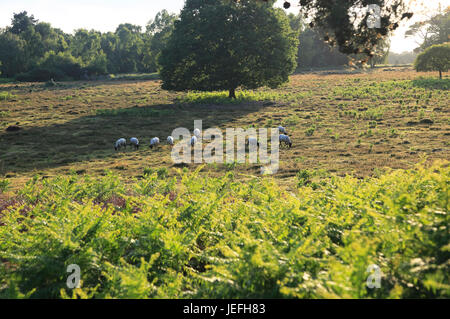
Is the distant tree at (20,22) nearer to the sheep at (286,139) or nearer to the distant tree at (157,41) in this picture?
the distant tree at (157,41)

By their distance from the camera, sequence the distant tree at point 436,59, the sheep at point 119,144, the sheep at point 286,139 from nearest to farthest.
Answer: the sheep at point 286,139, the sheep at point 119,144, the distant tree at point 436,59

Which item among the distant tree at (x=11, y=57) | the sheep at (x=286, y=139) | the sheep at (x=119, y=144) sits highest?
the distant tree at (x=11, y=57)

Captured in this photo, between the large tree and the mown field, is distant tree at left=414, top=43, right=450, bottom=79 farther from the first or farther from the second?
the large tree

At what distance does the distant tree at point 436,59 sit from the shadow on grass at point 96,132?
27932 millimetres

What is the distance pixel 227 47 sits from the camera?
36281 mm

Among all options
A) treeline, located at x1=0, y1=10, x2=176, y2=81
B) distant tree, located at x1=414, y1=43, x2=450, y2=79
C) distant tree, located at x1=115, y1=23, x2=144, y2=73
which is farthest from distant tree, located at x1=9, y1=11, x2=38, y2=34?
distant tree, located at x1=414, y1=43, x2=450, y2=79

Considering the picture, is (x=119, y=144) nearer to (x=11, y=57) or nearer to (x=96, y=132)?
(x=96, y=132)

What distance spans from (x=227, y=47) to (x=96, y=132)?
57.8 feet

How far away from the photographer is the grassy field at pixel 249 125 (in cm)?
1576

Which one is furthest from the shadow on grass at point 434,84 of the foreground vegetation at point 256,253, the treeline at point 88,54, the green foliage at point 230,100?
the foreground vegetation at point 256,253

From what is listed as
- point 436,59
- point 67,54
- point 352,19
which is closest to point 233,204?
point 352,19

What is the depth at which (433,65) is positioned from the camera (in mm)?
47531

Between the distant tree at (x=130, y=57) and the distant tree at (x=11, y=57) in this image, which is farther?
the distant tree at (x=130, y=57)
